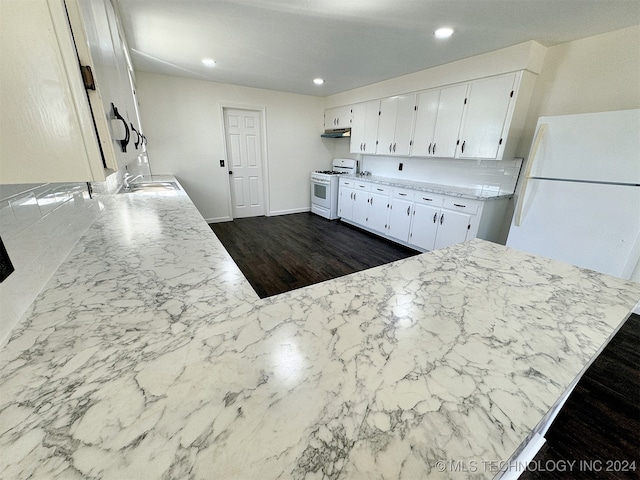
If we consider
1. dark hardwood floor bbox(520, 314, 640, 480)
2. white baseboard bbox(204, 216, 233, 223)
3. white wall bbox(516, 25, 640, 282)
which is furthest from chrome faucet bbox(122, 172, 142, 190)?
white wall bbox(516, 25, 640, 282)

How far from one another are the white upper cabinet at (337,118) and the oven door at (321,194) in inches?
45.0

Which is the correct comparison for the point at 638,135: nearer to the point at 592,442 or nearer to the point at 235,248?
the point at 592,442

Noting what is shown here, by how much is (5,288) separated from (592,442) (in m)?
2.45

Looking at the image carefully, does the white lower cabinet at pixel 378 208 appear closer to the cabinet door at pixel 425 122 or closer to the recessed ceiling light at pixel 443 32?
the cabinet door at pixel 425 122

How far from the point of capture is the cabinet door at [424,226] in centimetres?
323

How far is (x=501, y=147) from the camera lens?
8.85 ft

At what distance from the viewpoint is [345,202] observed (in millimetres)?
4668

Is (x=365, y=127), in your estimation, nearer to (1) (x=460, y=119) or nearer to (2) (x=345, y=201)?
(2) (x=345, y=201)

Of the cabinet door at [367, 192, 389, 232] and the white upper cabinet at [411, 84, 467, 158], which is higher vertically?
the white upper cabinet at [411, 84, 467, 158]

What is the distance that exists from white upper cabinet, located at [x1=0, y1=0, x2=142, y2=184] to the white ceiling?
6.26 ft

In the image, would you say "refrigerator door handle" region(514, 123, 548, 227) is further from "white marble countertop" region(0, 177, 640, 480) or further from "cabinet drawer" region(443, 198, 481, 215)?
"white marble countertop" region(0, 177, 640, 480)

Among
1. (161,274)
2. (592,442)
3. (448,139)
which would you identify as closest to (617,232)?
(592,442)

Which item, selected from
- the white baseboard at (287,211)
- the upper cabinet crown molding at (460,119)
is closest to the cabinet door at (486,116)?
the upper cabinet crown molding at (460,119)

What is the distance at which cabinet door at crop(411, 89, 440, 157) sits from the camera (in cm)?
324
